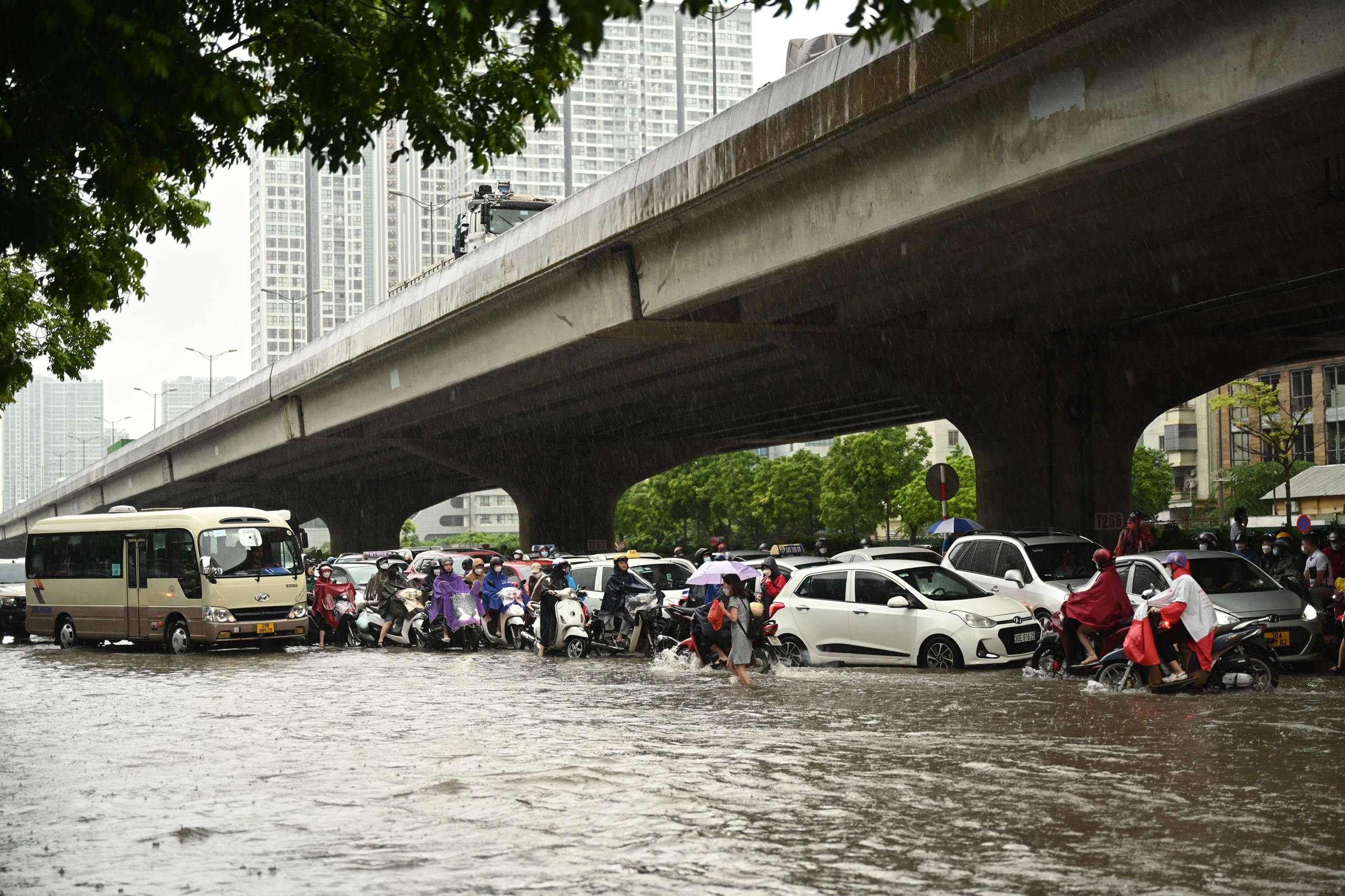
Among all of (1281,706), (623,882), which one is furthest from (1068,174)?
(623,882)

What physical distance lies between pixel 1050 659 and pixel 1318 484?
202 feet

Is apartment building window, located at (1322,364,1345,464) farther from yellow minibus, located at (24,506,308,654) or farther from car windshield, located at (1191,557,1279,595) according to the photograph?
car windshield, located at (1191,557,1279,595)

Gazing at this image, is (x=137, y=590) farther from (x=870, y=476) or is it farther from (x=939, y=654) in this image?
(x=870, y=476)

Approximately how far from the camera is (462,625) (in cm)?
2427

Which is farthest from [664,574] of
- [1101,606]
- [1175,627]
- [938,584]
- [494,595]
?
[1175,627]

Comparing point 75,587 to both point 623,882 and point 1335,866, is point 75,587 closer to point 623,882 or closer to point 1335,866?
point 623,882

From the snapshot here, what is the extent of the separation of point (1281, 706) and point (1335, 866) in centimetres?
680

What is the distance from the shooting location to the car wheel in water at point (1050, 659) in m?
16.3

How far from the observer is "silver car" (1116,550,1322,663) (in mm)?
16453

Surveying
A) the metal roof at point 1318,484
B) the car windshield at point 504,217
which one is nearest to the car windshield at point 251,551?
the car windshield at point 504,217

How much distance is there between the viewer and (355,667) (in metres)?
21.4

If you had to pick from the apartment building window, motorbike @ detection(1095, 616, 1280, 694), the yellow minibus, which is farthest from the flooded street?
the apartment building window

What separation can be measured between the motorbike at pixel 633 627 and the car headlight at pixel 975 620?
523 cm

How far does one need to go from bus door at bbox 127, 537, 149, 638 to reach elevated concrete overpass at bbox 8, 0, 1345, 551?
766 centimetres
